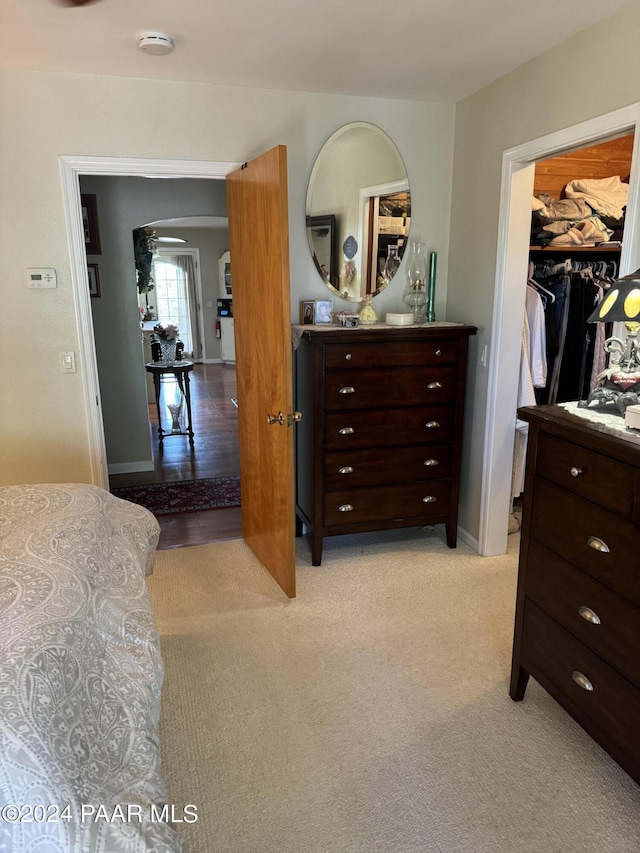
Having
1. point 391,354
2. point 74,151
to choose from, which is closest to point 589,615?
point 391,354

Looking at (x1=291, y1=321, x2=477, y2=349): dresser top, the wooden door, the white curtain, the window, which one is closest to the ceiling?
the wooden door

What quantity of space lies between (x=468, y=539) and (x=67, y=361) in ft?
8.05

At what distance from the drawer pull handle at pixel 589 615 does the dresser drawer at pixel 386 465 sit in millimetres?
1494

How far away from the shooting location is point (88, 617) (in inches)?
51.7

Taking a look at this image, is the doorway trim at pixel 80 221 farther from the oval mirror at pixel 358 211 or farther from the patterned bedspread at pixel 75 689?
Answer: the patterned bedspread at pixel 75 689

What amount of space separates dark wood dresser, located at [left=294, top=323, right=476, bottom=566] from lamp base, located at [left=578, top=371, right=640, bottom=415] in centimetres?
127

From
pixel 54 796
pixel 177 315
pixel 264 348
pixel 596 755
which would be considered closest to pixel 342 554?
pixel 264 348

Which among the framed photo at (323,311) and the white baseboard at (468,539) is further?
the white baseboard at (468,539)

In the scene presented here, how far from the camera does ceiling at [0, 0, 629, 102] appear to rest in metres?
2.05

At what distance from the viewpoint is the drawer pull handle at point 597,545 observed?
162 centimetres

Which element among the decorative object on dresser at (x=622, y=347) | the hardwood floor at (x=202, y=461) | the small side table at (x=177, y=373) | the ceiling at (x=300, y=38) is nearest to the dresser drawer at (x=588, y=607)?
the decorative object on dresser at (x=622, y=347)

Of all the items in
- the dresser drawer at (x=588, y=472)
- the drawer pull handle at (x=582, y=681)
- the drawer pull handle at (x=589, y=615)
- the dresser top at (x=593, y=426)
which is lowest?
the drawer pull handle at (x=582, y=681)

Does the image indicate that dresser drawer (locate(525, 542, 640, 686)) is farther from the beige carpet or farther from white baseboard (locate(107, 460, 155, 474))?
Result: white baseboard (locate(107, 460, 155, 474))

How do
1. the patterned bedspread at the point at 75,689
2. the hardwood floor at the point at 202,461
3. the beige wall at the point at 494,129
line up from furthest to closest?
the hardwood floor at the point at 202,461 < the beige wall at the point at 494,129 < the patterned bedspread at the point at 75,689
